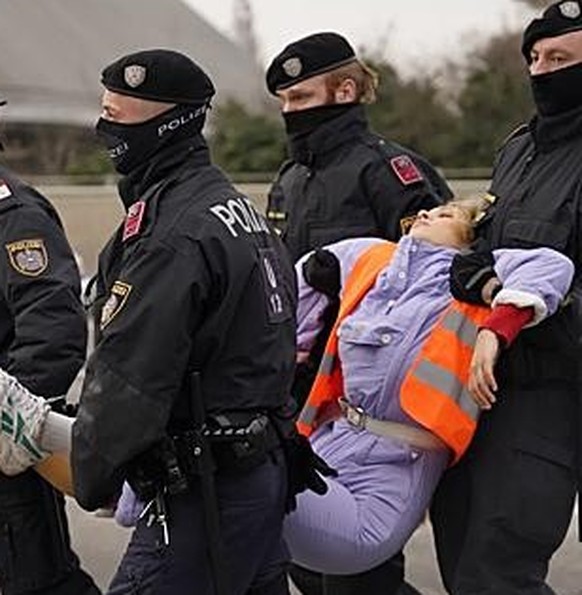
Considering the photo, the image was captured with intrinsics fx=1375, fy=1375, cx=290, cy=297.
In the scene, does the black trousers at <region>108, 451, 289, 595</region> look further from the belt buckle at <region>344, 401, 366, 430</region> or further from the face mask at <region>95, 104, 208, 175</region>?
the face mask at <region>95, 104, 208, 175</region>

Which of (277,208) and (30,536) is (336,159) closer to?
(277,208)

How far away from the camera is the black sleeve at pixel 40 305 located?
3.77m

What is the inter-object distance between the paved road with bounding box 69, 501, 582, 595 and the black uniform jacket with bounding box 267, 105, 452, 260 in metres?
1.43

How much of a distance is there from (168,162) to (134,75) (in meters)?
0.21

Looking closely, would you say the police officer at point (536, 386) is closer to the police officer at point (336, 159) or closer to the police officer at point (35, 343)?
the police officer at point (336, 159)

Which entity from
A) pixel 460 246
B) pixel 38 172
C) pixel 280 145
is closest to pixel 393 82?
pixel 280 145

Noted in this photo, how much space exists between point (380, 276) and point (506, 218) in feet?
1.24

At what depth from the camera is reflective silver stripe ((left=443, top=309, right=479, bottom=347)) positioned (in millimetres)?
3475

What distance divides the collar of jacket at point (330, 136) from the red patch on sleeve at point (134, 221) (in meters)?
1.67

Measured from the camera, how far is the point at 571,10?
357 centimetres

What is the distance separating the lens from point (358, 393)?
11.9ft

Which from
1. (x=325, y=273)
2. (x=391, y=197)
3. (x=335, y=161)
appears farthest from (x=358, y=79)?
(x=325, y=273)

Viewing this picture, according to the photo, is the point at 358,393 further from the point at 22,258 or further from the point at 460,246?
the point at 22,258

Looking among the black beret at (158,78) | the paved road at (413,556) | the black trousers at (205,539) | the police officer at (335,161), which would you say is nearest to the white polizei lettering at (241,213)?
the black beret at (158,78)
